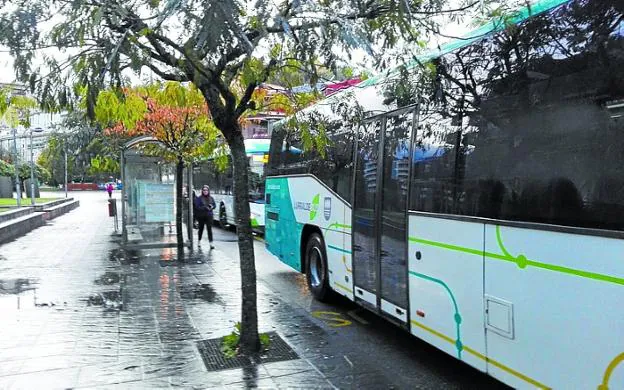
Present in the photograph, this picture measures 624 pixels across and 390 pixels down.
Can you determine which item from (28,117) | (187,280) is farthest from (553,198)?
(187,280)

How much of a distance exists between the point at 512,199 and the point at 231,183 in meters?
17.7

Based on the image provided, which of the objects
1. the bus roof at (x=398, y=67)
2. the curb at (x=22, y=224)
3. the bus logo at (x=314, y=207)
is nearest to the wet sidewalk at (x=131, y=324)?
the bus logo at (x=314, y=207)

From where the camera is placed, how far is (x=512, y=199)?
401 centimetres

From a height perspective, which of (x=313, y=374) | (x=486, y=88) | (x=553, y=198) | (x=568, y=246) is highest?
(x=486, y=88)

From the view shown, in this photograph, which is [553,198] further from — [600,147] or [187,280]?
[187,280]

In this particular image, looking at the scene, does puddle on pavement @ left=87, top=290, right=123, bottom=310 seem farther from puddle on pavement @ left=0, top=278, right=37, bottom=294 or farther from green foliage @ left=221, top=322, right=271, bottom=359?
green foliage @ left=221, top=322, right=271, bottom=359

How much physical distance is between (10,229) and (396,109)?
Result: 51.8 feet

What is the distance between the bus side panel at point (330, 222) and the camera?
24.2 ft

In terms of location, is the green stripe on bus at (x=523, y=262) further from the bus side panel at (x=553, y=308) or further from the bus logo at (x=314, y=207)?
the bus logo at (x=314, y=207)

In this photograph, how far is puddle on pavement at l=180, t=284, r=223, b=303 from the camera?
28.3ft

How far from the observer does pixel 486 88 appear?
14.3 feet

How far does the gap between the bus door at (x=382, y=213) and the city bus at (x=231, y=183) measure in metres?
6.38

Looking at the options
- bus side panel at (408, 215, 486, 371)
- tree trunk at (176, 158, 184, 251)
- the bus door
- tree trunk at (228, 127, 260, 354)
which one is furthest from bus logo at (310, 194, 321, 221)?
tree trunk at (176, 158, 184, 251)

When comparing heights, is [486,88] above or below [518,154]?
above
